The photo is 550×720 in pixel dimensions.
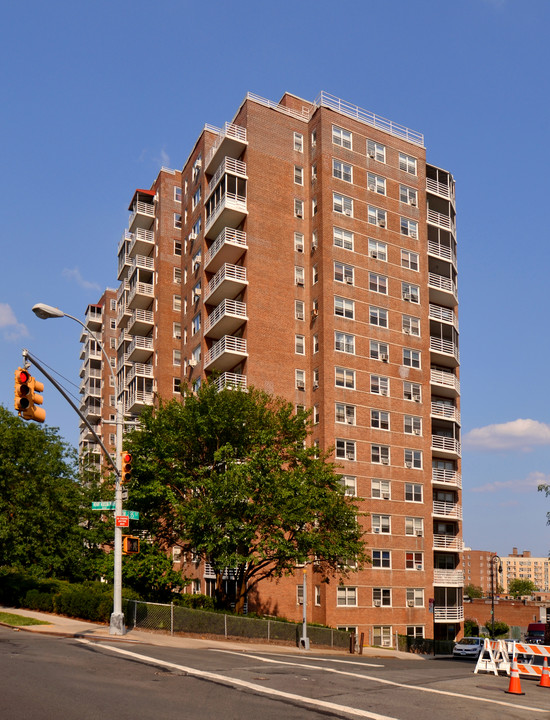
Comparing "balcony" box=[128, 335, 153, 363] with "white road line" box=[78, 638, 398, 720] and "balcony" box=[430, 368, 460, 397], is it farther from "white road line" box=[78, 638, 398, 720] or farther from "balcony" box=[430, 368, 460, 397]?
"white road line" box=[78, 638, 398, 720]

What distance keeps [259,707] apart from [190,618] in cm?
1895

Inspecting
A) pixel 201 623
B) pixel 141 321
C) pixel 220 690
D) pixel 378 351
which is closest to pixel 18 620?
pixel 201 623

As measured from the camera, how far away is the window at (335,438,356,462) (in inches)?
2099

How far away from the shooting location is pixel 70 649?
21.8m

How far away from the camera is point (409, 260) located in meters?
61.1

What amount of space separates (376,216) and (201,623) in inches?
1458

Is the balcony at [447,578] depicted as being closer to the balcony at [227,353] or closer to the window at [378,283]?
the window at [378,283]

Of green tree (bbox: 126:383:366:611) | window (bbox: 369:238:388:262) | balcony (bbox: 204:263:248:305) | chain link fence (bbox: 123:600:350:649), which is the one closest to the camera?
chain link fence (bbox: 123:600:350:649)

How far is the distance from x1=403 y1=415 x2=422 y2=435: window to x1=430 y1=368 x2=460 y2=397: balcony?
4.13 m

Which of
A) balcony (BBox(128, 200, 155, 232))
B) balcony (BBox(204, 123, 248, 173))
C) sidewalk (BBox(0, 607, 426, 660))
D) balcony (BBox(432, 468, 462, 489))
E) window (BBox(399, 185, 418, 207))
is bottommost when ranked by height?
sidewalk (BBox(0, 607, 426, 660))

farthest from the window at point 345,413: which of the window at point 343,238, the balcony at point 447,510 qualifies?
the window at point 343,238

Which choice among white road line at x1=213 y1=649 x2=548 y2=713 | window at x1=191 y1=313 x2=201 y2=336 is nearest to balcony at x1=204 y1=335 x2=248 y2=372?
window at x1=191 y1=313 x2=201 y2=336

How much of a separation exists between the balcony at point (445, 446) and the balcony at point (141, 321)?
29.7m

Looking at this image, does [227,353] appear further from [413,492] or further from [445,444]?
[445,444]
